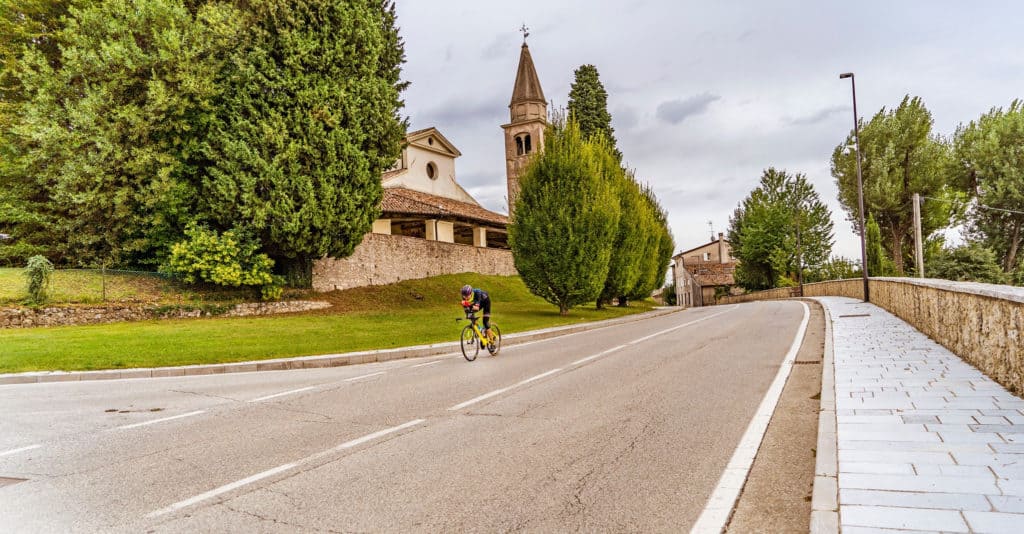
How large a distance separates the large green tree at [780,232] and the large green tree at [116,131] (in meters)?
55.0

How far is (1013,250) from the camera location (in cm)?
4603

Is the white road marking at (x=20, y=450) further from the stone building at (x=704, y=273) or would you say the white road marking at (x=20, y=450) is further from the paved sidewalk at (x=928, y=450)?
the stone building at (x=704, y=273)

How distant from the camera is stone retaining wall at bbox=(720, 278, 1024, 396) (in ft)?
21.4

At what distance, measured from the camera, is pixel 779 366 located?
32.3ft

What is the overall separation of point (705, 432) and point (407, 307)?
75.6 ft

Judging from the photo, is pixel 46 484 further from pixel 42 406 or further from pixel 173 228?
pixel 173 228

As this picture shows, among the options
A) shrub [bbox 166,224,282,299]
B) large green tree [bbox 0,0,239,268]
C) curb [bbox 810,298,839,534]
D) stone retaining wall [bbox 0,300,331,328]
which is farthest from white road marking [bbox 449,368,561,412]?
large green tree [bbox 0,0,239,268]

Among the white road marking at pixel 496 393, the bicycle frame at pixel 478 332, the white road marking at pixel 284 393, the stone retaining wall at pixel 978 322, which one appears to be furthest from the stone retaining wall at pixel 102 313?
the stone retaining wall at pixel 978 322

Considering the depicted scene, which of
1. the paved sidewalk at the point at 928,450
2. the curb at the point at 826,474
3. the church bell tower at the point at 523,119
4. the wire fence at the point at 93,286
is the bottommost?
the curb at the point at 826,474

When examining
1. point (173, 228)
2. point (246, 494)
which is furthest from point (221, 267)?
point (246, 494)

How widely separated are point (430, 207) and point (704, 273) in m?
58.8

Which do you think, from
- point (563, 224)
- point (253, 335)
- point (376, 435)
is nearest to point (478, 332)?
point (376, 435)

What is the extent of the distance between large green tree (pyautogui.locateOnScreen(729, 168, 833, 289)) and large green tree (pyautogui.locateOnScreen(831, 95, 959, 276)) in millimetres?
10571

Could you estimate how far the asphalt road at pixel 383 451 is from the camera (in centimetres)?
386
